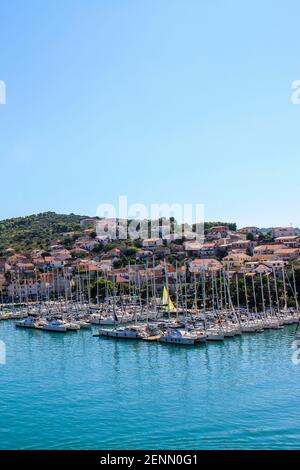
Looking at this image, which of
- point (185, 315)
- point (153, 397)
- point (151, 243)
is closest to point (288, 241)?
point (151, 243)

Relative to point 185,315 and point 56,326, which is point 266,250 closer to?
point 185,315

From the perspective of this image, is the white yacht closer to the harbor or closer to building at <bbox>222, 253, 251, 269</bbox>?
the harbor

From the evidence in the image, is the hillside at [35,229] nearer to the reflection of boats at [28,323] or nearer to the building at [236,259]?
the building at [236,259]

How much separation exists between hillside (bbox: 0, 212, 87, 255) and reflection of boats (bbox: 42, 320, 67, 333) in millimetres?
46380

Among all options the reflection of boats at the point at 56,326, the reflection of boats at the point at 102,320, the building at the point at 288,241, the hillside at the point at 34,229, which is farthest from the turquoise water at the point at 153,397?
the hillside at the point at 34,229

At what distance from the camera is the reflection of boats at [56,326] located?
35.9 meters

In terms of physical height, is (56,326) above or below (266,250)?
below

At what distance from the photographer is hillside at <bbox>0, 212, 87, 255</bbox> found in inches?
3487

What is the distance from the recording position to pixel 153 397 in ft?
62.5

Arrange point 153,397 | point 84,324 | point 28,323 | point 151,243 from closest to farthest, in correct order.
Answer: point 153,397, point 84,324, point 28,323, point 151,243

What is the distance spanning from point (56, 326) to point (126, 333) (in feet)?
20.9

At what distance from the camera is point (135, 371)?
922 inches

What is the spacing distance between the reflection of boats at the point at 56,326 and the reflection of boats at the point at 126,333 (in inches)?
133
